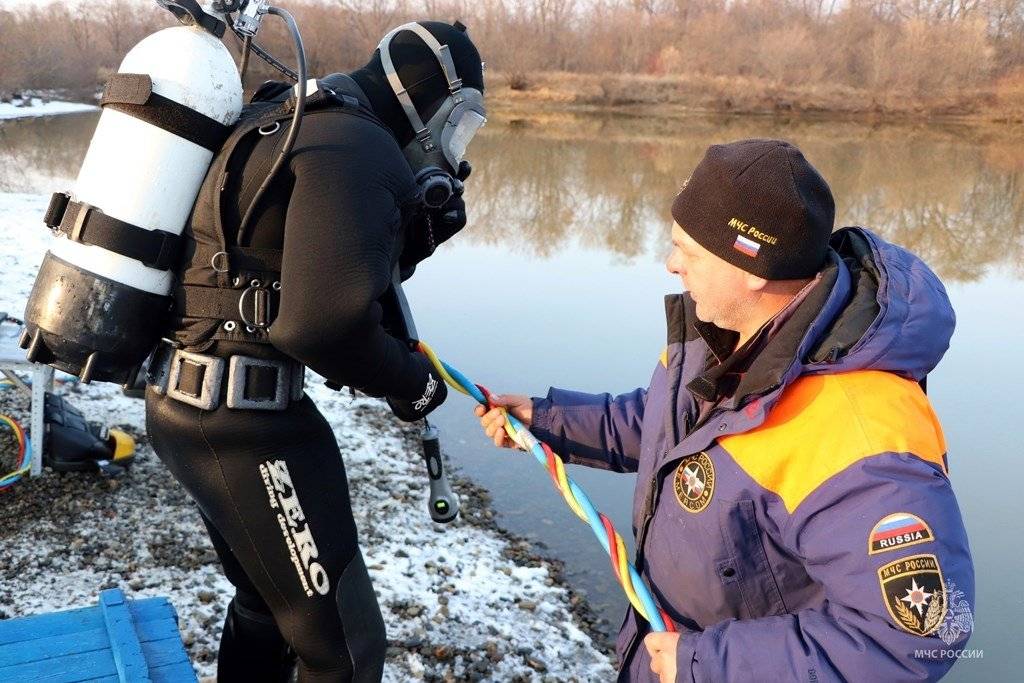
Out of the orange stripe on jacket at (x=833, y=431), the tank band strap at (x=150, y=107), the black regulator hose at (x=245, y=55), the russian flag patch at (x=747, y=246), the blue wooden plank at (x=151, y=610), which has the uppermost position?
the black regulator hose at (x=245, y=55)

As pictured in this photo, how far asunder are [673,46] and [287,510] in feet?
154

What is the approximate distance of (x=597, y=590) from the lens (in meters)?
4.25

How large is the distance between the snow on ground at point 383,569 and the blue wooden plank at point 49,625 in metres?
0.68

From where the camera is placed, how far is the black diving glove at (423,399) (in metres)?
2.34

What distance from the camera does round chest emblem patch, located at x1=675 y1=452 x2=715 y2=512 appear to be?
170cm

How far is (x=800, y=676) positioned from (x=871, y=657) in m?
0.12

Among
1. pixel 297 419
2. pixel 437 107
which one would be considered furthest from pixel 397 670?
pixel 437 107

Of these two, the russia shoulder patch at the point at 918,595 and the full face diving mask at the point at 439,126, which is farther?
the full face diving mask at the point at 439,126

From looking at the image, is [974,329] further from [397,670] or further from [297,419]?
[297,419]

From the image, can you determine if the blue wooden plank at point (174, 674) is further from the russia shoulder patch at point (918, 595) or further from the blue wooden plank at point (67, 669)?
the russia shoulder patch at point (918, 595)

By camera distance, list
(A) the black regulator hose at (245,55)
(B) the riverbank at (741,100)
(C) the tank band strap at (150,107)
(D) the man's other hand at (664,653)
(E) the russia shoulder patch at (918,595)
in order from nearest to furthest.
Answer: (E) the russia shoulder patch at (918,595), (D) the man's other hand at (664,653), (C) the tank band strap at (150,107), (A) the black regulator hose at (245,55), (B) the riverbank at (741,100)

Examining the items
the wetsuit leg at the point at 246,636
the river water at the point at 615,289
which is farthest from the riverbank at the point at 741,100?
the wetsuit leg at the point at 246,636

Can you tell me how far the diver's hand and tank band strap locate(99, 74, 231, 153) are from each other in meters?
1.00

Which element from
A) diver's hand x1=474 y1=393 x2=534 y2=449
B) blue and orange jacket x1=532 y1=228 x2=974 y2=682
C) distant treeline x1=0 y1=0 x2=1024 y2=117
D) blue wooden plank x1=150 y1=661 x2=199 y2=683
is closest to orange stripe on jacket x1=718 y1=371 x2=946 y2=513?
blue and orange jacket x1=532 y1=228 x2=974 y2=682
